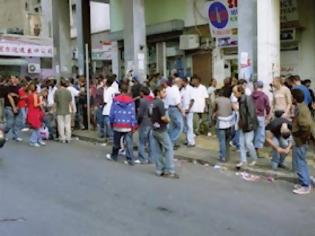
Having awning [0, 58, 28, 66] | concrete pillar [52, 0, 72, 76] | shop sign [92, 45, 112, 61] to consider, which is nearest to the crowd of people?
concrete pillar [52, 0, 72, 76]

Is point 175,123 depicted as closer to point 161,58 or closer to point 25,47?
point 161,58

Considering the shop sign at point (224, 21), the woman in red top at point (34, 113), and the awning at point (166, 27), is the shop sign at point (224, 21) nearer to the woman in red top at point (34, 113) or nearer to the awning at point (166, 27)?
the awning at point (166, 27)

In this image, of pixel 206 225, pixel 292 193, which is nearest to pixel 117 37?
pixel 292 193

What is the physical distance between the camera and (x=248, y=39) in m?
15.3

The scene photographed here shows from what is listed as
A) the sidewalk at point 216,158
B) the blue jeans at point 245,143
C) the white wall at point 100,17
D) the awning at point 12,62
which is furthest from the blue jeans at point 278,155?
the awning at point 12,62

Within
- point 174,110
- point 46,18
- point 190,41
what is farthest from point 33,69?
point 174,110

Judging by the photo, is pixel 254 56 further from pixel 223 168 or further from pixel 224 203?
pixel 224 203

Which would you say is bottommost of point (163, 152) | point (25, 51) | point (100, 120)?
point (163, 152)

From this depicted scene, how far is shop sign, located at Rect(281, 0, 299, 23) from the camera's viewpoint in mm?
18484

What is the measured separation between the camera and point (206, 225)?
7070mm

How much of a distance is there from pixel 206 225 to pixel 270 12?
360 inches

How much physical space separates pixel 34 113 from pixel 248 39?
6247 millimetres

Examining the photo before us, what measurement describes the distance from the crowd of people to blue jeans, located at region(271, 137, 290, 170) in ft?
0.06

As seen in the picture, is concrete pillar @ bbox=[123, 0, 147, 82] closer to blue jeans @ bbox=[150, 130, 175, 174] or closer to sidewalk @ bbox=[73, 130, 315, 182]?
sidewalk @ bbox=[73, 130, 315, 182]
